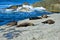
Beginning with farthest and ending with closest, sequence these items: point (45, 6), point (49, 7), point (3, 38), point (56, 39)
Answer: point (45, 6)
point (49, 7)
point (3, 38)
point (56, 39)

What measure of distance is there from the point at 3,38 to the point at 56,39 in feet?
9.66

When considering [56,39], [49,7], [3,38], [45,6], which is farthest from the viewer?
[45,6]

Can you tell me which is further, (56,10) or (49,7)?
(49,7)

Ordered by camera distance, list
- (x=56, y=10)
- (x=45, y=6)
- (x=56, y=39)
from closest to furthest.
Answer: (x=56, y=39), (x=56, y=10), (x=45, y=6)

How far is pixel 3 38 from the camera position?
11.9 metres

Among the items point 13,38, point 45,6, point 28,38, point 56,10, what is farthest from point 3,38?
point 45,6

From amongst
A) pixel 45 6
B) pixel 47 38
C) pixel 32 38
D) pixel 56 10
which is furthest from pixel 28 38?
pixel 45 6

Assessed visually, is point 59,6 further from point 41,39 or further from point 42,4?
point 41,39

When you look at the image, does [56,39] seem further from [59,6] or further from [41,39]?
[59,6]

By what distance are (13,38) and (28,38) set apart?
2.68ft

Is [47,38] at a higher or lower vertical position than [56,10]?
higher

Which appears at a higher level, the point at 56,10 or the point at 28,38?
the point at 28,38

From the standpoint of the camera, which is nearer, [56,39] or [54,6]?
[56,39]

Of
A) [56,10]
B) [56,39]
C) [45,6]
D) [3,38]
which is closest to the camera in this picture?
[56,39]
